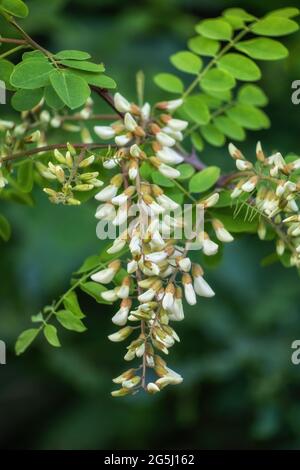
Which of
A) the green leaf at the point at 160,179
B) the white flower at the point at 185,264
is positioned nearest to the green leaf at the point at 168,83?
the green leaf at the point at 160,179

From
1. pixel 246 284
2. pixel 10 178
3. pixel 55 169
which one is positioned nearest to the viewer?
pixel 55 169

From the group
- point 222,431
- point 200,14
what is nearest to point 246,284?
point 222,431

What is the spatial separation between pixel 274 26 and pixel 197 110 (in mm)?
267

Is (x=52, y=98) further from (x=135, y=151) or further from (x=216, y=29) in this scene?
(x=216, y=29)

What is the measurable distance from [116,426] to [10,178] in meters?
2.13

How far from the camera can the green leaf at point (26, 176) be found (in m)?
1.77

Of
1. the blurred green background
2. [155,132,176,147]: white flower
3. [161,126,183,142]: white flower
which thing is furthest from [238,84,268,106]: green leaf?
the blurred green background

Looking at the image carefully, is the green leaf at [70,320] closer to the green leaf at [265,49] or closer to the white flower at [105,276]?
the white flower at [105,276]

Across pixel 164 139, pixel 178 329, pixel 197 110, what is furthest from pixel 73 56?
pixel 178 329

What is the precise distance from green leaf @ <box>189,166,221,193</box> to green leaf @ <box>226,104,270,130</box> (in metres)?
0.41

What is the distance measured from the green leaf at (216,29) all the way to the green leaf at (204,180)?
42 centimetres

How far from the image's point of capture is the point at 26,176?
178cm

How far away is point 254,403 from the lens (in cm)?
320

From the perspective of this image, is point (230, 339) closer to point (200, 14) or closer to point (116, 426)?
point (116, 426)
